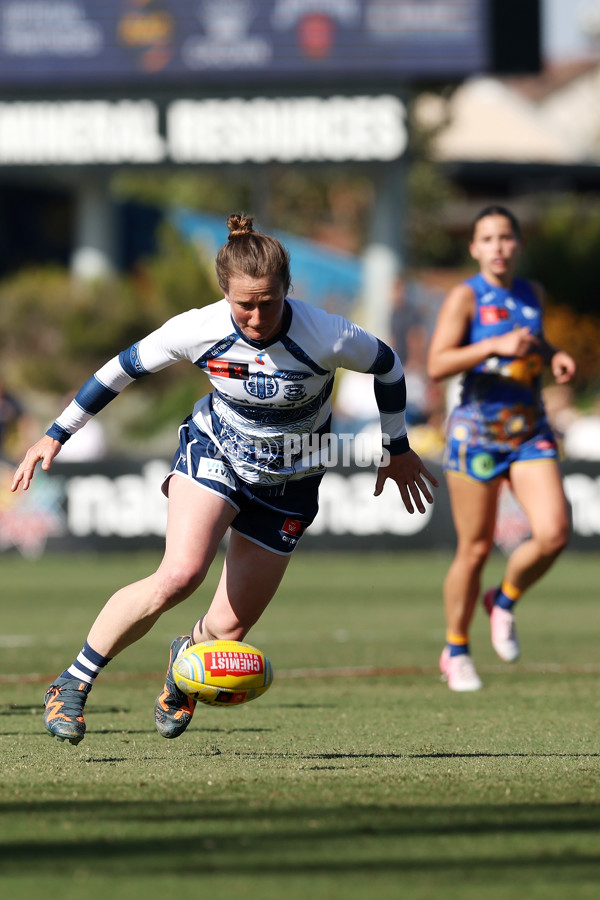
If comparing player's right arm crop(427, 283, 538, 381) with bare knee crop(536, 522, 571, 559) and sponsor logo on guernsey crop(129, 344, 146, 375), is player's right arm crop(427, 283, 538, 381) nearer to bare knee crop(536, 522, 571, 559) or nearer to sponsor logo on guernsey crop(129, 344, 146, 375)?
bare knee crop(536, 522, 571, 559)

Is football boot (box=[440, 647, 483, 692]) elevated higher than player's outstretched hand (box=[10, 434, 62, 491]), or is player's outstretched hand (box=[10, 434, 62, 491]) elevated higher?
player's outstretched hand (box=[10, 434, 62, 491])

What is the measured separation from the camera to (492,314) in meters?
8.13

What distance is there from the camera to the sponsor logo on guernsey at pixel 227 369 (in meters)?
5.62

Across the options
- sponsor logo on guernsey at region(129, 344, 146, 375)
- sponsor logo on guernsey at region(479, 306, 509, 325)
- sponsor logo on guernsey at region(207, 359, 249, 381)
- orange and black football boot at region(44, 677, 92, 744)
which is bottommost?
orange and black football boot at region(44, 677, 92, 744)

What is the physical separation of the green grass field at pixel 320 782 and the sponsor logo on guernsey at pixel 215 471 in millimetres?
1049

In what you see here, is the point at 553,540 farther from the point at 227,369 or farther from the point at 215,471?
the point at 227,369

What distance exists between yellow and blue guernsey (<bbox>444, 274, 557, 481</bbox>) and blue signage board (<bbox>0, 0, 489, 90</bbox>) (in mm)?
19009

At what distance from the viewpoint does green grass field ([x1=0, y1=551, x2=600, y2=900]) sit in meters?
3.69

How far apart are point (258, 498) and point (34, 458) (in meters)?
0.89

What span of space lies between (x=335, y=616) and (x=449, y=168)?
4002 cm

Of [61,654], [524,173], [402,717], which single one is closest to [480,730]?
[402,717]

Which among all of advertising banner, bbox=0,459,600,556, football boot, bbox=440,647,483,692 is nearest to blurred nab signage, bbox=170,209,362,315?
advertising banner, bbox=0,459,600,556

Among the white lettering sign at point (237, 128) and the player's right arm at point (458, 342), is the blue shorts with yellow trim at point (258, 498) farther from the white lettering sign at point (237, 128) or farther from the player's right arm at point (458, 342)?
the white lettering sign at point (237, 128)

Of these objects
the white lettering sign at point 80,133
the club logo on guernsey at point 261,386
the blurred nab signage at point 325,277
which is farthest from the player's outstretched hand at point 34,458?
the blurred nab signage at point 325,277
